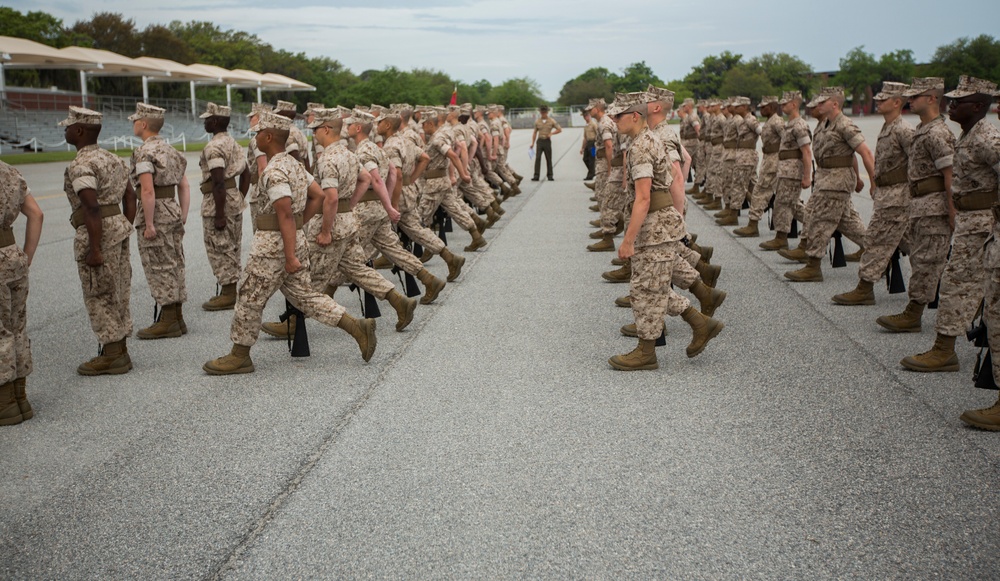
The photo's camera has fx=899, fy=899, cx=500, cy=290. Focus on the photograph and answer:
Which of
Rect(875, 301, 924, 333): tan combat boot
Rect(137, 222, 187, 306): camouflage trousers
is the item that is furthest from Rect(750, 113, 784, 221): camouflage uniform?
Rect(137, 222, 187, 306): camouflage trousers

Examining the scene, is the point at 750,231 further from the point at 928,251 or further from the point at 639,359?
the point at 639,359

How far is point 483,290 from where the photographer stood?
9992mm

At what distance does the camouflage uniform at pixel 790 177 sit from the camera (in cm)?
1139

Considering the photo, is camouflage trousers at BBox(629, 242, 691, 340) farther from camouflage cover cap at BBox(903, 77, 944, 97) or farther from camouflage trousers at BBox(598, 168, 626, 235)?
camouflage trousers at BBox(598, 168, 626, 235)

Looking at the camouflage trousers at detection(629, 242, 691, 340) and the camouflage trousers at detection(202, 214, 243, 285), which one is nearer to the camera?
the camouflage trousers at detection(629, 242, 691, 340)

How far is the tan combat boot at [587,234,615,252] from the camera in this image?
1275 centimetres

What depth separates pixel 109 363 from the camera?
271 inches

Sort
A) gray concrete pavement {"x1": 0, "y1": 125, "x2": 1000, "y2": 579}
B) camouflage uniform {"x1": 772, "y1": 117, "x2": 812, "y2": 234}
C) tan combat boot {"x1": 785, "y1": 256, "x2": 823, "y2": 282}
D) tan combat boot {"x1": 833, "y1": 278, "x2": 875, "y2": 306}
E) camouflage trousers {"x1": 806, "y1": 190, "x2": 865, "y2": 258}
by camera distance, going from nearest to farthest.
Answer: gray concrete pavement {"x1": 0, "y1": 125, "x2": 1000, "y2": 579} < tan combat boot {"x1": 833, "y1": 278, "x2": 875, "y2": 306} < camouflage trousers {"x1": 806, "y1": 190, "x2": 865, "y2": 258} < tan combat boot {"x1": 785, "y1": 256, "x2": 823, "y2": 282} < camouflage uniform {"x1": 772, "y1": 117, "x2": 812, "y2": 234}

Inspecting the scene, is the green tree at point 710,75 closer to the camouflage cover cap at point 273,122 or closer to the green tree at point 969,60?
the green tree at point 969,60

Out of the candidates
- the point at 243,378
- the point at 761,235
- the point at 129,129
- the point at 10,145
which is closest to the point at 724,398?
the point at 243,378

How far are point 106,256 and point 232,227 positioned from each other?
7.33 feet

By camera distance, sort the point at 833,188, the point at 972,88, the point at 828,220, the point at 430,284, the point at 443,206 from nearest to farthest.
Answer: the point at 972,88 → the point at 430,284 → the point at 833,188 → the point at 828,220 → the point at 443,206

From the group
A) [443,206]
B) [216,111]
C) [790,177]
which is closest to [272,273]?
[216,111]

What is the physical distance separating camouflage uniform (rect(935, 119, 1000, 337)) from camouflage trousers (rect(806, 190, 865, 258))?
2.98m
